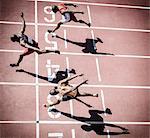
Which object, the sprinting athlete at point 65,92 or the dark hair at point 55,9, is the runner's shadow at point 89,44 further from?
the sprinting athlete at point 65,92

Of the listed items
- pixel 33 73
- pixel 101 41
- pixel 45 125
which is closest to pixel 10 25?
pixel 33 73

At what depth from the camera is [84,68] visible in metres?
3.97

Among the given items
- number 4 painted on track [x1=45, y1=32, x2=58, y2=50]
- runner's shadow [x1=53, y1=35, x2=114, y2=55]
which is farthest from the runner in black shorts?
runner's shadow [x1=53, y1=35, x2=114, y2=55]

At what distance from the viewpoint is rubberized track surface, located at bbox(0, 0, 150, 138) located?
11.5 ft

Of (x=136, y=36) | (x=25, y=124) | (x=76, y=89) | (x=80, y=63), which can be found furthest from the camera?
(x=136, y=36)

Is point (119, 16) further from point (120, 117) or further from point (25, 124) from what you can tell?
point (25, 124)

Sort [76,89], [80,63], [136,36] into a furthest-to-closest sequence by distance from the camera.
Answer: [136,36] → [80,63] → [76,89]

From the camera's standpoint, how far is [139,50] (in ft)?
13.9

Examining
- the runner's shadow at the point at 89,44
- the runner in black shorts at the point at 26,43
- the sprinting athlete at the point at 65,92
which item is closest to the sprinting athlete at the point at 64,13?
the runner's shadow at the point at 89,44

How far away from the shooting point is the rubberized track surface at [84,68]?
3.49 m

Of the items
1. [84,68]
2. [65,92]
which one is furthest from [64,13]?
[65,92]

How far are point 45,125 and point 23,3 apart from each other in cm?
183

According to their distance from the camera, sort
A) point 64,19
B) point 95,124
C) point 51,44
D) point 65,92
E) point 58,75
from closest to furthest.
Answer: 1. point 95,124
2. point 65,92
3. point 58,75
4. point 51,44
5. point 64,19

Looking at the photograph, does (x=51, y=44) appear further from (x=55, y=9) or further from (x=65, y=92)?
(x=65, y=92)
